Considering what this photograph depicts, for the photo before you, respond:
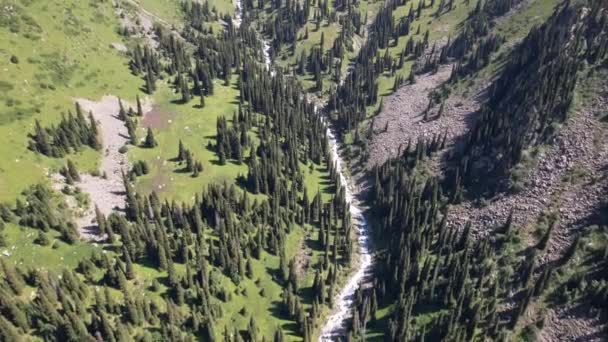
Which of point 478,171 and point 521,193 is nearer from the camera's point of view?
point 521,193

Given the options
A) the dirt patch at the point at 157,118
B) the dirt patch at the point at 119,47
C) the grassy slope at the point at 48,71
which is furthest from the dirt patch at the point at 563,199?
the dirt patch at the point at 119,47

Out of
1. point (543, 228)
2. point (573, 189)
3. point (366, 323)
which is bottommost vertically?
point (366, 323)

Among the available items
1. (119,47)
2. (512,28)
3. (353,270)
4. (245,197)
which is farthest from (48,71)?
(512,28)

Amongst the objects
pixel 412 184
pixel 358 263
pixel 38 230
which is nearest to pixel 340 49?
pixel 412 184

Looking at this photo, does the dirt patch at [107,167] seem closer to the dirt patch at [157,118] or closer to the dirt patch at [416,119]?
the dirt patch at [157,118]

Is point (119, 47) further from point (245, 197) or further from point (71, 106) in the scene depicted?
point (245, 197)

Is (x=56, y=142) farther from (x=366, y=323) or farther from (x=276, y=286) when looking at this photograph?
(x=366, y=323)
